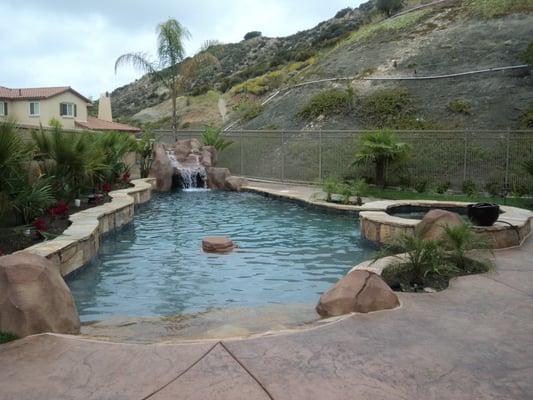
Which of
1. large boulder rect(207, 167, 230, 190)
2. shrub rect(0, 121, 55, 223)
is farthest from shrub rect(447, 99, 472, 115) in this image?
shrub rect(0, 121, 55, 223)

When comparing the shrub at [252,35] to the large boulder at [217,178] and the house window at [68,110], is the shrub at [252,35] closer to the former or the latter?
the house window at [68,110]

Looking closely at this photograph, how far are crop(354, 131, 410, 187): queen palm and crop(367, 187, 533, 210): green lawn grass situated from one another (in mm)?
930

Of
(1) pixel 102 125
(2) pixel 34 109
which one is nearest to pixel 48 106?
(2) pixel 34 109

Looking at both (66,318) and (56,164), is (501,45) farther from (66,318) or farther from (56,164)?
(66,318)

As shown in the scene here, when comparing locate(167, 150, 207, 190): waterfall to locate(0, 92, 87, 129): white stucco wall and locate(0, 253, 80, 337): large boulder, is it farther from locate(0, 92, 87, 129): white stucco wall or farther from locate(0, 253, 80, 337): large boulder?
locate(0, 92, 87, 129): white stucco wall

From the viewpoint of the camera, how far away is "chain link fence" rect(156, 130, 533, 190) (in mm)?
15547

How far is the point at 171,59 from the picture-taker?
25422 millimetres

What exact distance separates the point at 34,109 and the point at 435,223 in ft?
124

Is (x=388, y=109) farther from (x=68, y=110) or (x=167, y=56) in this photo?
(x=68, y=110)

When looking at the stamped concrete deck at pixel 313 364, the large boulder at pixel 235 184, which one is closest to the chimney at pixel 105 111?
the large boulder at pixel 235 184

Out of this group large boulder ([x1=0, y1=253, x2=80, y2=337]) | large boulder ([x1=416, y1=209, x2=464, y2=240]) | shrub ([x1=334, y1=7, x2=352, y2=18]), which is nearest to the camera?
large boulder ([x1=0, y1=253, x2=80, y2=337])

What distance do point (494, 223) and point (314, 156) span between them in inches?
450

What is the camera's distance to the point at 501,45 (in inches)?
966

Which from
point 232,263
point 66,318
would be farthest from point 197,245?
point 66,318
